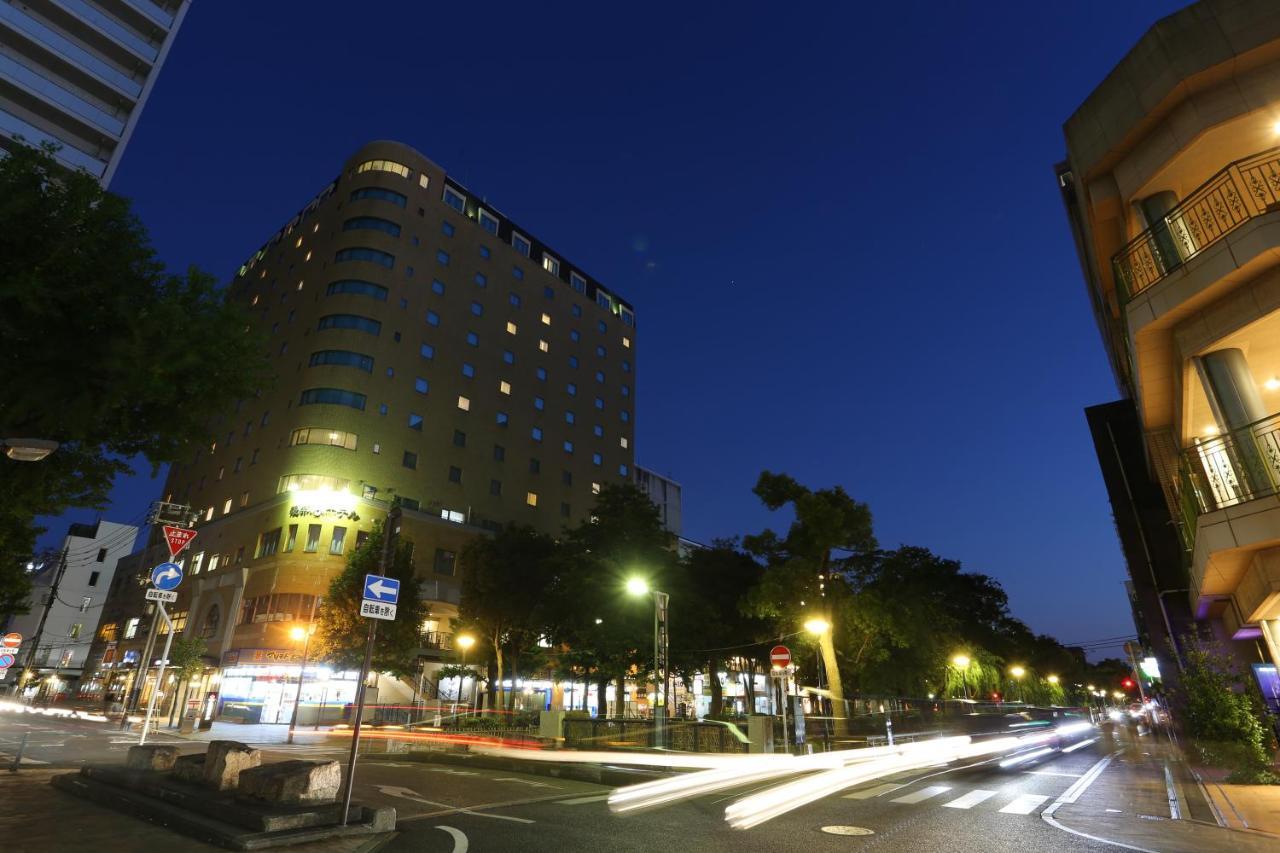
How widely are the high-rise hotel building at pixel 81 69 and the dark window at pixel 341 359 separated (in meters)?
19.1

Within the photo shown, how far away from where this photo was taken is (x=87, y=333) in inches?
388

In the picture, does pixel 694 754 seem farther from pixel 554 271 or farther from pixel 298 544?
pixel 554 271

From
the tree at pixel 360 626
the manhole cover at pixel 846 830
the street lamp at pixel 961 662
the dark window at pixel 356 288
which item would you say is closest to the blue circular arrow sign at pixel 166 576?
the manhole cover at pixel 846 830

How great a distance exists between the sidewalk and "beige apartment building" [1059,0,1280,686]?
14.4 meters

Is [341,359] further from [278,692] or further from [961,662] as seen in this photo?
[961,662]

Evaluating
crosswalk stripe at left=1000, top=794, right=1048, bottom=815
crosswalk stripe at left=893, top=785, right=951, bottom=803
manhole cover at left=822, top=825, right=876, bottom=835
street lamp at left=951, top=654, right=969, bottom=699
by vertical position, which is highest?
street lamp at left=951, top=654, right=969, bottom=699

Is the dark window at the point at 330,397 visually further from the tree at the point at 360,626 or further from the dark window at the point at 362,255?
the tree at the point at 360,626

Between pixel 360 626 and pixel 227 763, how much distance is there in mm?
32508

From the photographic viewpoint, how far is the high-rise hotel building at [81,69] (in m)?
42.2

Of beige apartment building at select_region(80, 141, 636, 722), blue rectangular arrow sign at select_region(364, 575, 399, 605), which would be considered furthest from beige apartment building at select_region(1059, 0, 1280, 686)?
beige apartment building at select_region(80, 141, 636, 722)

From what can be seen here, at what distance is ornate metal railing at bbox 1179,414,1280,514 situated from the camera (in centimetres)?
993

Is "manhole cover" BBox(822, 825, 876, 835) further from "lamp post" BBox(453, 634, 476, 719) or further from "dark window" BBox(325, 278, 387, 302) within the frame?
"dark window" BBox(325, 278, 387, 302)

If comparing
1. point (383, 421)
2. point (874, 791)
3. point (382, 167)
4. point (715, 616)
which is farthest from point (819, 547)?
point (382, 167)

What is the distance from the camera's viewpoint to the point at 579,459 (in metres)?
77.0
